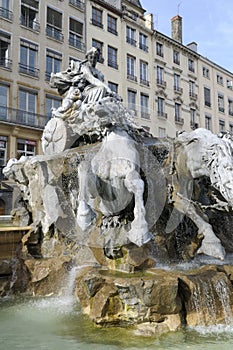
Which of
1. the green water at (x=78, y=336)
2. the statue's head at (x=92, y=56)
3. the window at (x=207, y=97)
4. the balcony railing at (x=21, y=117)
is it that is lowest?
the green water at (x=78, y=336)

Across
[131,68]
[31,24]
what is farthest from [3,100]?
[131,68]

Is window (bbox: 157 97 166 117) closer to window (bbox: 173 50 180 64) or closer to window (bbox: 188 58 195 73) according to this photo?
window (bbox: 173 50 180 64)

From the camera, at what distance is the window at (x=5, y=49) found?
78.9ft

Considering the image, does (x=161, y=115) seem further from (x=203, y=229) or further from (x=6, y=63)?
(x=203, y=229)

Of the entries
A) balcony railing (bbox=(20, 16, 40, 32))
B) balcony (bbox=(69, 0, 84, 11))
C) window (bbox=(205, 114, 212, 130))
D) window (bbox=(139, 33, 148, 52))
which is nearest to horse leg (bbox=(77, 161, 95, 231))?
balcony railing (bbox=(20, 16, 40, 32))

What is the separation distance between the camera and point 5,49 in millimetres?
24375

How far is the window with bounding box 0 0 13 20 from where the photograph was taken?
2433 cm

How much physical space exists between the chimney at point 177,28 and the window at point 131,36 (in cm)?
758

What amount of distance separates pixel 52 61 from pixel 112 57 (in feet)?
19.2

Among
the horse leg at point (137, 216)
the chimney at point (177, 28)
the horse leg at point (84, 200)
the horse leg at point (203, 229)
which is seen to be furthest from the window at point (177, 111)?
the horse leg at point (137, 216)

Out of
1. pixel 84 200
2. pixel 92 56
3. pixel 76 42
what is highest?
pixel 76 42

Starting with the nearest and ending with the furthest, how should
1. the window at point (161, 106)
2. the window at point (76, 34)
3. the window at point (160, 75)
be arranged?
the window at point (76, 34) < the window at point (161, 106) < the window at point (160, 75)

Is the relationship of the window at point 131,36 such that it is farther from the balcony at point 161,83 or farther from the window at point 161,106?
the window at point 161,106

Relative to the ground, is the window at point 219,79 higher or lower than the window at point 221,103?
higher
